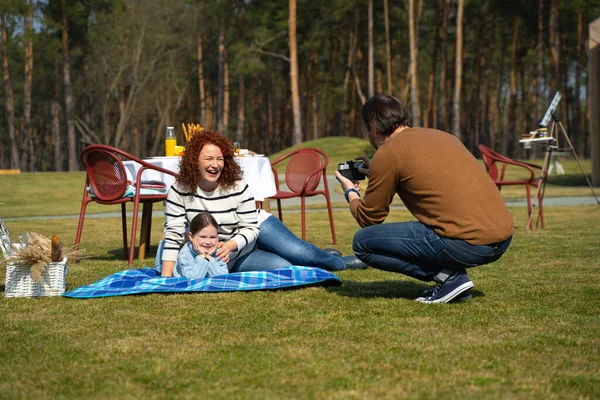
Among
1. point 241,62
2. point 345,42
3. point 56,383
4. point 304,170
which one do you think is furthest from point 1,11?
point 56,383

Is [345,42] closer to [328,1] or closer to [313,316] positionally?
[328,1]

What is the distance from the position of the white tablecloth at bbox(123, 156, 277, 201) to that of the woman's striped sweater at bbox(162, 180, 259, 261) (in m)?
1.66

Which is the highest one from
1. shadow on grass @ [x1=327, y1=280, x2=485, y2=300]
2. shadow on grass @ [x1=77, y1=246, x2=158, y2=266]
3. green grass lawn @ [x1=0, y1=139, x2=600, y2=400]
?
green grass lawn @ [x1=0, y1=139, x2=600, y2=400]

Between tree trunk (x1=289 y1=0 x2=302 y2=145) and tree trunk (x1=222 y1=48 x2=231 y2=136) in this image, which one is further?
tree trunk (x1=222 y1=48 x2=231 y2=136)

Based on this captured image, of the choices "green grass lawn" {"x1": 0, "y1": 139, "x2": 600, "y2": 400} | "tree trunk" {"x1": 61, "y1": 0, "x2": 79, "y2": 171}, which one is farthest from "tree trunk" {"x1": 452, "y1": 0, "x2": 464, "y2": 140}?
"green grass lawn" {"x1": 0, "y1": 139, "x2": 600, "y2": 400}

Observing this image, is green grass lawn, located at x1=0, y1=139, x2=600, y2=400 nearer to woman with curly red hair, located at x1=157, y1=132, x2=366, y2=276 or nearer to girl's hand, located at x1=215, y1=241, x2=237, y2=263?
girl's hand, located at x1=215, y1=241, x2=237, y2=263

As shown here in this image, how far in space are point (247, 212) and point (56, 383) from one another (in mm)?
2950

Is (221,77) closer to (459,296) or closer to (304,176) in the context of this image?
(304,176)

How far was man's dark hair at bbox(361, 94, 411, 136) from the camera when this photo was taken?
15.8 ft

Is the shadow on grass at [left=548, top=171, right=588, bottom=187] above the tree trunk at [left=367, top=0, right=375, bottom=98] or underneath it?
underneath

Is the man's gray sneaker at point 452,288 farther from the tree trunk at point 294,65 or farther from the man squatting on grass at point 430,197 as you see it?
the tree trunk at point 294,65

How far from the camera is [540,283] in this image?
19.7 ft

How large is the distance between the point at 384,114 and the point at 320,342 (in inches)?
59.0

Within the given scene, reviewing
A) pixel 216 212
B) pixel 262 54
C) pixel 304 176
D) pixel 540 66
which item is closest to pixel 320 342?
pixel 216 212
